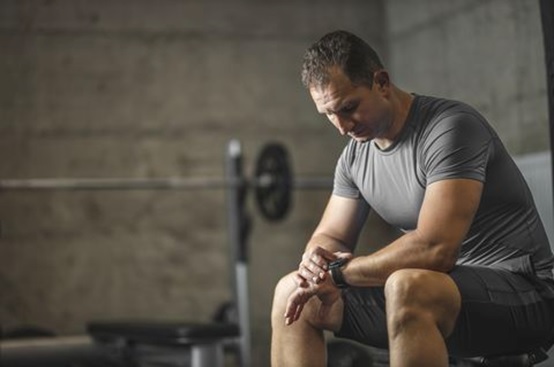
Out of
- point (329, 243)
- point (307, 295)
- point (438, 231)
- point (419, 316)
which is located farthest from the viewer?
point (329, 243)

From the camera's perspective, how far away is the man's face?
84.4 inches

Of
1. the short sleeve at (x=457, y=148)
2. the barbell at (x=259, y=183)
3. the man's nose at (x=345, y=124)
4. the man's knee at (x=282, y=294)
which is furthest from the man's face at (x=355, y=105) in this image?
the barbell at (x=259, y=183)

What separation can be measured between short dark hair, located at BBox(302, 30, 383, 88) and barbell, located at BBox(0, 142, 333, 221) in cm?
276

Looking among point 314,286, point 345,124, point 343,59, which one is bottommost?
point 314,286

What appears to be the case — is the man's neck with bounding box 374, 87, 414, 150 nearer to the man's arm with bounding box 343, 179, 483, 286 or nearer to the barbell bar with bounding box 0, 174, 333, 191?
the man's arm with bounding box 343, 179, 483, 286

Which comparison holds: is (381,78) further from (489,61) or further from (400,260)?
(489,61)

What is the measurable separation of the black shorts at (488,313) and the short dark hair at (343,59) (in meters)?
0.47

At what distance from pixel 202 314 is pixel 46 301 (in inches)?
33.7

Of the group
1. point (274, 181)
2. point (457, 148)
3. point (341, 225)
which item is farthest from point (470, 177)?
point (274, 181)

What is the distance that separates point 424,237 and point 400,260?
73 mm

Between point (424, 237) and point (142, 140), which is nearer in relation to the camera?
point (424, 237)

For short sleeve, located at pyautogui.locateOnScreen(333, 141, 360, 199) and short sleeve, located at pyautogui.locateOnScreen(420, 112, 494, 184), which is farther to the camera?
short sleeve, located at pyautogui.locateOnScreen(333, 141, 360, 199)

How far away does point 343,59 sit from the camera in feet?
7.02

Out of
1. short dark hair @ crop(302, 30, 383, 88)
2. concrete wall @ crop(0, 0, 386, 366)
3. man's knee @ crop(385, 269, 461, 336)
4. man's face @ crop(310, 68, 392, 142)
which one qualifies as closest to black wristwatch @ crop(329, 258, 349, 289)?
man's knee @ crop(385, 269, 461, 336)
